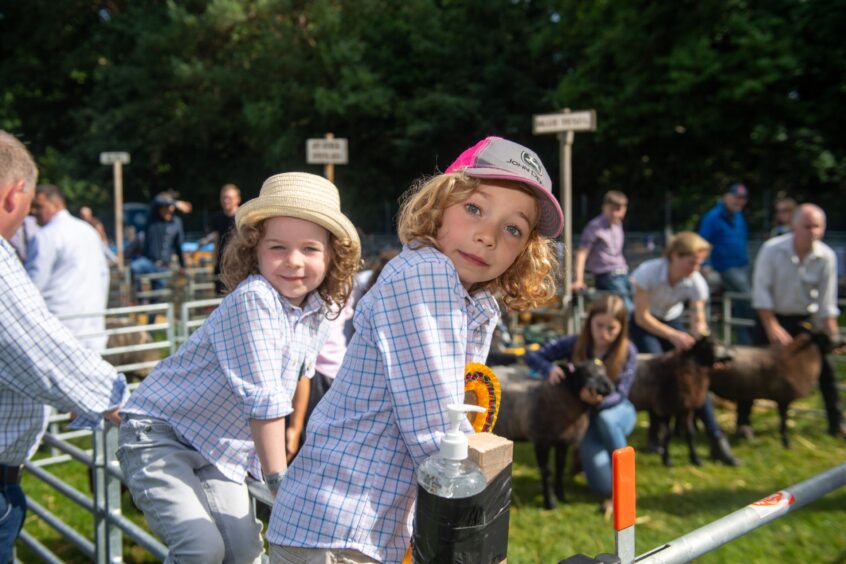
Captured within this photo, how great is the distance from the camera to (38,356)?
2102mm

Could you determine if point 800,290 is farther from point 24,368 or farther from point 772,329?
point 24,368

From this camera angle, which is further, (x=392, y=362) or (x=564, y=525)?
(x=564, y=525)

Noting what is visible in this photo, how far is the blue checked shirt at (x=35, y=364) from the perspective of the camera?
6.86ft

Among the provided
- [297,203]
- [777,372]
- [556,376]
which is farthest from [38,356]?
[777,372]

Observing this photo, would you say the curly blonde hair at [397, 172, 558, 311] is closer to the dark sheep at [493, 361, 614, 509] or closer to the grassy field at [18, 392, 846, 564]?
the grassy field at [18, 392, 846, 564]

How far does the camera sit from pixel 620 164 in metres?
23.7

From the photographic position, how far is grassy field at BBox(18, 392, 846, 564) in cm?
428

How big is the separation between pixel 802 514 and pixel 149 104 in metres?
30.6

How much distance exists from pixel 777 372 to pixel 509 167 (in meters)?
5.28

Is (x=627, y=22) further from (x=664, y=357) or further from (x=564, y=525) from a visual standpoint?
(x=564, y=525)

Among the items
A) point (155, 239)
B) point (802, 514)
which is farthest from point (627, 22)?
point (802, 514)

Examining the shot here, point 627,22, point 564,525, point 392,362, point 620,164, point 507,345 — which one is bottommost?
point 564,525

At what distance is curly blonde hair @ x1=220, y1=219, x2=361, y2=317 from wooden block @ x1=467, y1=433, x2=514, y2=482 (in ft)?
3.86

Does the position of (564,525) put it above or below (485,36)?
below
